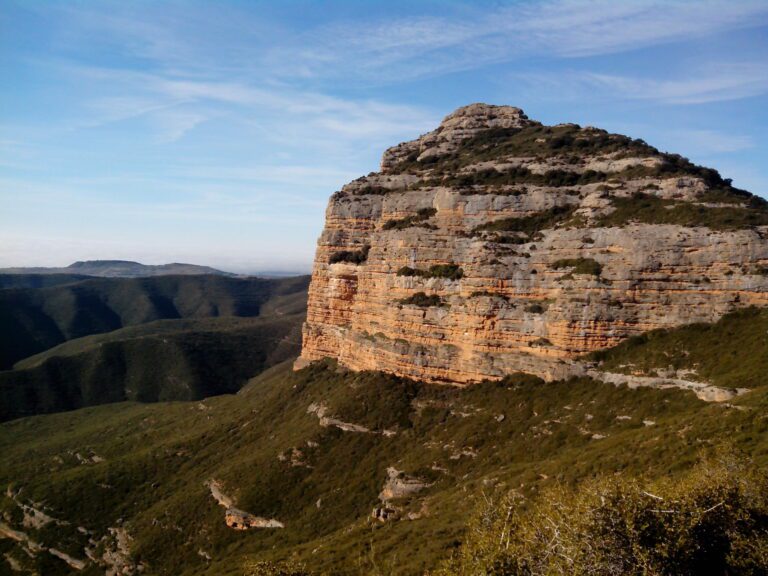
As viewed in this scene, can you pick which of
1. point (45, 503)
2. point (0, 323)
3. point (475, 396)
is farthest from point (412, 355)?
point (0, 323)

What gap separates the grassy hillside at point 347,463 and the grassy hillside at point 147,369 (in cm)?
5154

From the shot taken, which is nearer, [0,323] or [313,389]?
[313,389]

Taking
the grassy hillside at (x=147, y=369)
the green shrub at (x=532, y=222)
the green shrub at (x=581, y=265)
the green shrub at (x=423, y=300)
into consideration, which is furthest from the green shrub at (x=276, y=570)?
the grassy hillside at (x=147, y=369)

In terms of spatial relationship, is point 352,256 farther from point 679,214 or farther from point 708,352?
point 708,352

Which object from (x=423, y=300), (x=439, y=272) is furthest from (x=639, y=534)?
(x=439, y=272)

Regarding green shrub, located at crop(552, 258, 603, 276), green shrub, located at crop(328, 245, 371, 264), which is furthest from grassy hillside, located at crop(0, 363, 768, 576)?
green shrub, located at crop(328, 245, 371, 264)

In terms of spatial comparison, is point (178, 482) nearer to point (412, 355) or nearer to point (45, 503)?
point (45, 503)

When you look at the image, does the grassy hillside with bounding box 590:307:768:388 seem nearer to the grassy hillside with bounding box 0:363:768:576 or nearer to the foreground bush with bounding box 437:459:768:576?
the grassy hillside with bounding box 0:363:768:576

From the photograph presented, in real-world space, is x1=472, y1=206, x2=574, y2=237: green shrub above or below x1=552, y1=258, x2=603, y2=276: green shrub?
above

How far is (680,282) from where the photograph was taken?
147 ft

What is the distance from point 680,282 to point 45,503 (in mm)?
79488

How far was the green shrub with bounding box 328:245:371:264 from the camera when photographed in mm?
75625

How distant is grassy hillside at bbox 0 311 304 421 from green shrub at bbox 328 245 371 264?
7765 cm

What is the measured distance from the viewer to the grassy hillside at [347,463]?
32.2 m
